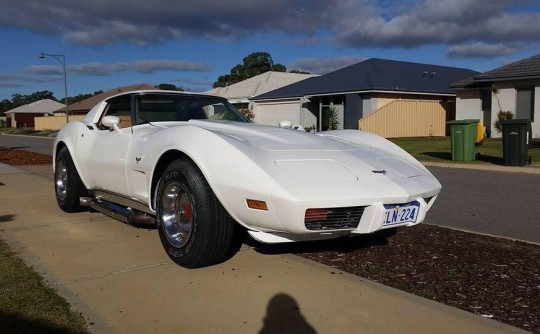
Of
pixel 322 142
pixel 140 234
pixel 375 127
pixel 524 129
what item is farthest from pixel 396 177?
pixel 375 127

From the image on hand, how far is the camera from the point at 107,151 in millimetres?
5359

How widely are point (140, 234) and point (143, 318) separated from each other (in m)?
2.25

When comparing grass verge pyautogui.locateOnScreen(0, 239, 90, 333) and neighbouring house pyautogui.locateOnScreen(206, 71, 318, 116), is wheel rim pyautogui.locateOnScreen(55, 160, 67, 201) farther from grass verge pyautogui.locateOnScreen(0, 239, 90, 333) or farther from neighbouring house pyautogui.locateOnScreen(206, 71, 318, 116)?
neighbouring house pyautogui.locateOnScreen(206, 71, 318, 116)

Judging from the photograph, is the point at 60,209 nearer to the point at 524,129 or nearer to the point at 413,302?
the point at 413,302

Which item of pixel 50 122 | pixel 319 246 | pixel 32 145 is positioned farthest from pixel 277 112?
pixel 50 122

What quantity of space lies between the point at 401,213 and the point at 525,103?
22.4m

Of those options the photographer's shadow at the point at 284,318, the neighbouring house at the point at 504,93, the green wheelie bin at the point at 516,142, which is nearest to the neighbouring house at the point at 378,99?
the neighbouring house at the point at 504,93

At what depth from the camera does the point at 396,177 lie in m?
4.06

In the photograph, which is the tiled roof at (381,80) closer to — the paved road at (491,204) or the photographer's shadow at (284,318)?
the paved road at (491,204)

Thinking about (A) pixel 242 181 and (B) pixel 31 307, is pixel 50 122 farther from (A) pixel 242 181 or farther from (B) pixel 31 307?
(A) pixel 242 181

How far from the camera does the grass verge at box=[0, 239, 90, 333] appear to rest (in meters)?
3.13

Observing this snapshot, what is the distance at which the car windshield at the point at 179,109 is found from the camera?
531 cm

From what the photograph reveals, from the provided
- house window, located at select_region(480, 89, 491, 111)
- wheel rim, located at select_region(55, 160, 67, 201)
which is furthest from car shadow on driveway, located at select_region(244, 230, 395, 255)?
house window, located at select_region(480, 89, 491, 111)

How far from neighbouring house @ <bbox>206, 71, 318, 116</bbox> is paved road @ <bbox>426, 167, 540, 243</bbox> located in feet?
95.4
